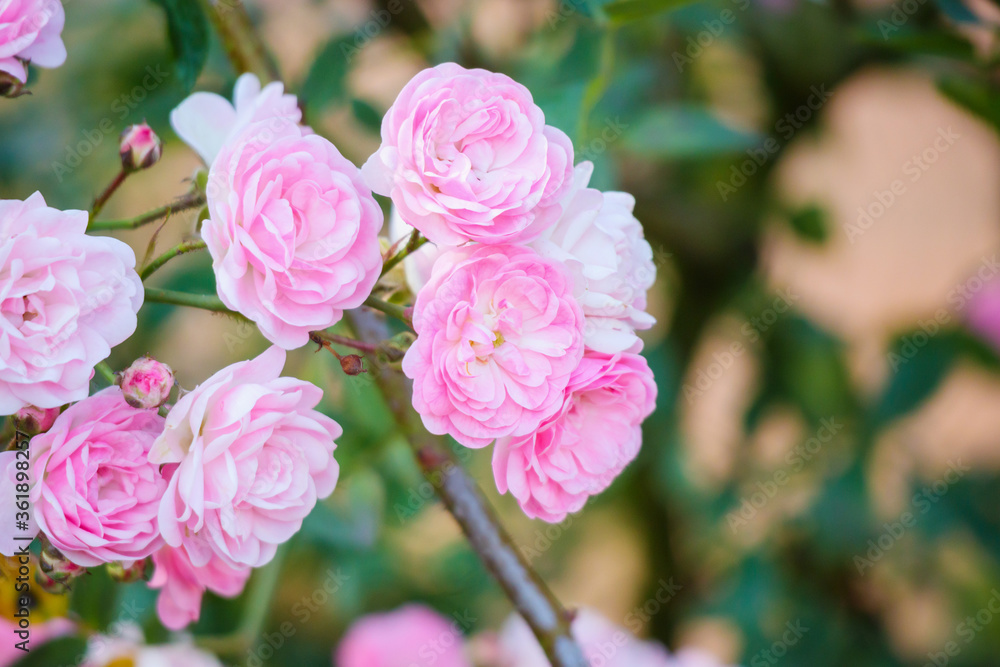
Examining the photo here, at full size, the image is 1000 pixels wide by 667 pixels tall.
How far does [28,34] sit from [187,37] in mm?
140

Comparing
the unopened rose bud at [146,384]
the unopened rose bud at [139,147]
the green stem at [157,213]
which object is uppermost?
the unopened rose bud at [139,147]

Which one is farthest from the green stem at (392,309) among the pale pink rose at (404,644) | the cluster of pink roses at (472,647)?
the pale pink rose at (404,644)

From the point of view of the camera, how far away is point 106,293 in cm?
37

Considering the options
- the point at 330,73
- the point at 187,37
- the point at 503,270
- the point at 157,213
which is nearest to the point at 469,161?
the point at 503,270

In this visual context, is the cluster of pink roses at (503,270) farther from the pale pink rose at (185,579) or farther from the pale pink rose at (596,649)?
the pale pink rose at (596,649)

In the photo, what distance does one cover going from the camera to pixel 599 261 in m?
0.42

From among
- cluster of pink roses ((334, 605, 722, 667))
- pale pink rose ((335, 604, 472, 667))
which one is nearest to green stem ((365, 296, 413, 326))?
cluster of pink roses ((334, 605, 722, 667))

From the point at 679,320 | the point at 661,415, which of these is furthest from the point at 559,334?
the point at 679,320

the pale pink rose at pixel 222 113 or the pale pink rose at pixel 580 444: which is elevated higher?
the pale pink rose at pixel 222 113

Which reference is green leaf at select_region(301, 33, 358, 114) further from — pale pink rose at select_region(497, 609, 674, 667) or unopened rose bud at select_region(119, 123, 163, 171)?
pale pink rose at select_region(497, 609, 674, 667)

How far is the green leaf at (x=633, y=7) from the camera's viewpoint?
1.90 feet

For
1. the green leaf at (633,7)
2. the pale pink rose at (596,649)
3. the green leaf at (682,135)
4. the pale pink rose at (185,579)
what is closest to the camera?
the pale pink rose at (185,579)

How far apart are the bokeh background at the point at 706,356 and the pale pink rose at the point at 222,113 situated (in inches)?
16.4

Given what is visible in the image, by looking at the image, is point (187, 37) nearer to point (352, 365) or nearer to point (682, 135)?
point (352, 365)
